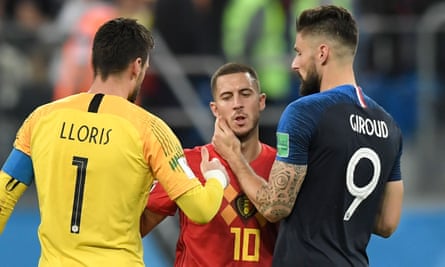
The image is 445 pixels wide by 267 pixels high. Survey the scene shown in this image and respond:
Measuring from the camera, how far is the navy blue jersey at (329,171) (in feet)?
18.2

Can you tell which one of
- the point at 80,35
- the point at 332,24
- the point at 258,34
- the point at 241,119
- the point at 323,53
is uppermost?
the point at 258,34

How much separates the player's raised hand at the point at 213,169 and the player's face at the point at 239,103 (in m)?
0.22

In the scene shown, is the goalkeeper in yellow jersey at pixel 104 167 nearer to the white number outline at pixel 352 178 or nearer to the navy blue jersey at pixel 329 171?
the navy blue jersey at pixel 329 171

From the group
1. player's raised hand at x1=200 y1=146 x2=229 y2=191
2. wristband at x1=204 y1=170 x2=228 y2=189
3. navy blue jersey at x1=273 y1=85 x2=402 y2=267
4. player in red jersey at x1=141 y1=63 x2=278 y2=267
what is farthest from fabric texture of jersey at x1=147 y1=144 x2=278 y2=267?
wristband at x1=204 y1=170 x2=228 y2=189

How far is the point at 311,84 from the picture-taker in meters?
5.76

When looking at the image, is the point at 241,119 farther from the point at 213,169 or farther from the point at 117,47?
the point at 117,47

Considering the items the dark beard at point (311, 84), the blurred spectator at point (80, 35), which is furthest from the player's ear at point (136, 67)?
the blurred spectator at point (80, 35)

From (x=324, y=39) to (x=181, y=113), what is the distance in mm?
4714

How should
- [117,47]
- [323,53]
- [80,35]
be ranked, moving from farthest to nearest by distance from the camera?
[80,35]
[323,53]
[117,47]

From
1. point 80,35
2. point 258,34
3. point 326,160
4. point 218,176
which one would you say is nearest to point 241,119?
point 218,176

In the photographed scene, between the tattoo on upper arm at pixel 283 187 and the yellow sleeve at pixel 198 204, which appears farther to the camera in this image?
the tattoo on upper arm at pixel 283 187

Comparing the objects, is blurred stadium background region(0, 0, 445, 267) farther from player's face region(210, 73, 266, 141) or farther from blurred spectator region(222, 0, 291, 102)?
player's face region(210, 73, 266, 141)

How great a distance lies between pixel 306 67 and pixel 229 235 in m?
0.94

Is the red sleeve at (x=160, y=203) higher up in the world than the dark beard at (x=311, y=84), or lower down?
lower down
